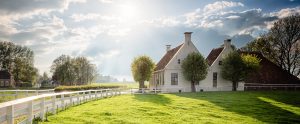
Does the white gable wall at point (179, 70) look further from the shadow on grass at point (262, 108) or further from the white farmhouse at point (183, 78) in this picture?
the shadow on grass at point (262, 108)

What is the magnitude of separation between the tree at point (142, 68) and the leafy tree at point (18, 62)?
54794 mm

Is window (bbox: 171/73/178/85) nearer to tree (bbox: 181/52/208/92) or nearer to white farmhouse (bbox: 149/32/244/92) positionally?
white farmhouse (bbox: 149/32/244/92)

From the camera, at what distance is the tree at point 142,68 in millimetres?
49250

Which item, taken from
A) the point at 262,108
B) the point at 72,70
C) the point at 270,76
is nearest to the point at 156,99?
the point at 262,108

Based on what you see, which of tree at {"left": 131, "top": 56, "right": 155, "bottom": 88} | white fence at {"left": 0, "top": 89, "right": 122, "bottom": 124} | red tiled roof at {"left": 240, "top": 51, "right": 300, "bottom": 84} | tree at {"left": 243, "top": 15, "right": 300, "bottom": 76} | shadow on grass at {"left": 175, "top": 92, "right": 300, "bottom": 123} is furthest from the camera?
tree at {"left": 243, "top": 15, "right": 300, "bottom": 76}

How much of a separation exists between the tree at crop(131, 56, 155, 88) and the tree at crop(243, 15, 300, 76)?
28.3 m

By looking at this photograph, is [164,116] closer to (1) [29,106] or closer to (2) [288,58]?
(1) [29,106]

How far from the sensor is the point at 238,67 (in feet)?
153

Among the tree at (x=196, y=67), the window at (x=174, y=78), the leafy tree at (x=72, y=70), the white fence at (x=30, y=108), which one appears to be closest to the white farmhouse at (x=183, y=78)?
the window at (x=174, y=78)

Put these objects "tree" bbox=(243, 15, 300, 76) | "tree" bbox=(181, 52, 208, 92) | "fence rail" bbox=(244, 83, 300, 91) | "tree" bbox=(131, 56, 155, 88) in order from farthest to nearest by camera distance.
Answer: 1. "tree" bbox=(243, 15, 300, 76)
2. "fence rail" bbox=(244, 83, 300, 91)
3. "tree" bbox=(131, 56, 155, 88)
4. "tree" bbox=(181, 52, 208, 92)

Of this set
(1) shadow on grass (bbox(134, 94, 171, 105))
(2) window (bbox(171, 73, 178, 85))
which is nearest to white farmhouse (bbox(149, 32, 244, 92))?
(2) window (bbox(171, 73, 178, 85))

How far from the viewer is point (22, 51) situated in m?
93.0

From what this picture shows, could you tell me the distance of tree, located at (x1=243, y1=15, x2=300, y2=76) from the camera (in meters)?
57.7

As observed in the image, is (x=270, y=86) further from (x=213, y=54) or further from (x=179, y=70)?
(x=179, y=70)
